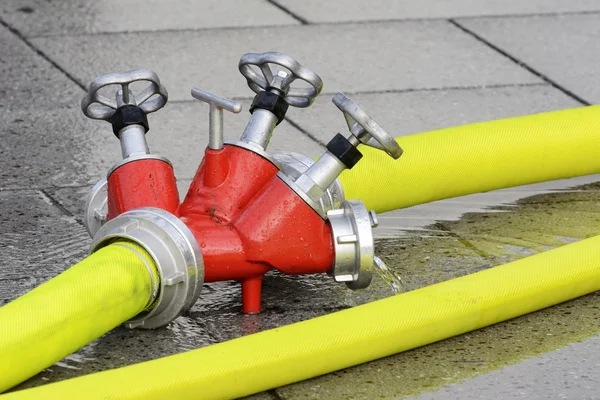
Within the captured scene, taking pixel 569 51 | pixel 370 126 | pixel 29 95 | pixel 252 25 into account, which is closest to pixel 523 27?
pixel 569 51

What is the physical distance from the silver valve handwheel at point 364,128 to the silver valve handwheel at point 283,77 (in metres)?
0.19

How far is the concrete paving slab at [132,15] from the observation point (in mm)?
6152

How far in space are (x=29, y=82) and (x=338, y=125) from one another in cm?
152

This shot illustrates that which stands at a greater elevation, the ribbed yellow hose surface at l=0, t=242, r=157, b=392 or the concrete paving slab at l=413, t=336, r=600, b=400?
the ribbed yellow hose surface at l=0, t=242, r=157, b=392

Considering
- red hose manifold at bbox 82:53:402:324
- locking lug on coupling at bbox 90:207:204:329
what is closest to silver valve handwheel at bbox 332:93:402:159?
red hose manifold at bbox 82:53:402:324

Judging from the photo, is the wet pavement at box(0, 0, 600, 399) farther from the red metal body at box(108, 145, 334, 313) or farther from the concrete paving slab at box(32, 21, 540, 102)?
the red metal body at box(108, 145, 334, 313)

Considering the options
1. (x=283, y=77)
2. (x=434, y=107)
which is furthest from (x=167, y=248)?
(x=434, y=107)

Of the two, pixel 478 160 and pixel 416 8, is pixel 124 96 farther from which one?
pixel 416 8

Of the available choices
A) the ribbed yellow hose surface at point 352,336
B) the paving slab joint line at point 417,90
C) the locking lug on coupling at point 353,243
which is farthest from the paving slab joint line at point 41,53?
the ribbed yellow hose surface at point 352,336

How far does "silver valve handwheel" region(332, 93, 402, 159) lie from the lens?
10.7 feet

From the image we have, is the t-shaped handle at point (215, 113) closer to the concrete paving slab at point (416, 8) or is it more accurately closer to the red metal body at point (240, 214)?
the red metal body at point (240, 214)

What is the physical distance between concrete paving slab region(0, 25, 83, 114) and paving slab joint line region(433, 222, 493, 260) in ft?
6.41

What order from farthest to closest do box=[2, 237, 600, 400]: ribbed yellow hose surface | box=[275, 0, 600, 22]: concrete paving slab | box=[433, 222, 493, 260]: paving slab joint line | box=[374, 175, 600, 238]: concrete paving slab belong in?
box=[275, 0, 600, 22]: concrete paving slab → box=[374, 175, 600, 238]: concrete paving slab → box=[433, 222, 493, 260]: paving slab joint line → box=[2, 237, 600, 400]: ribbed yellow hose surface

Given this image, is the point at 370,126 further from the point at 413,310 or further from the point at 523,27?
the point at 523,27
